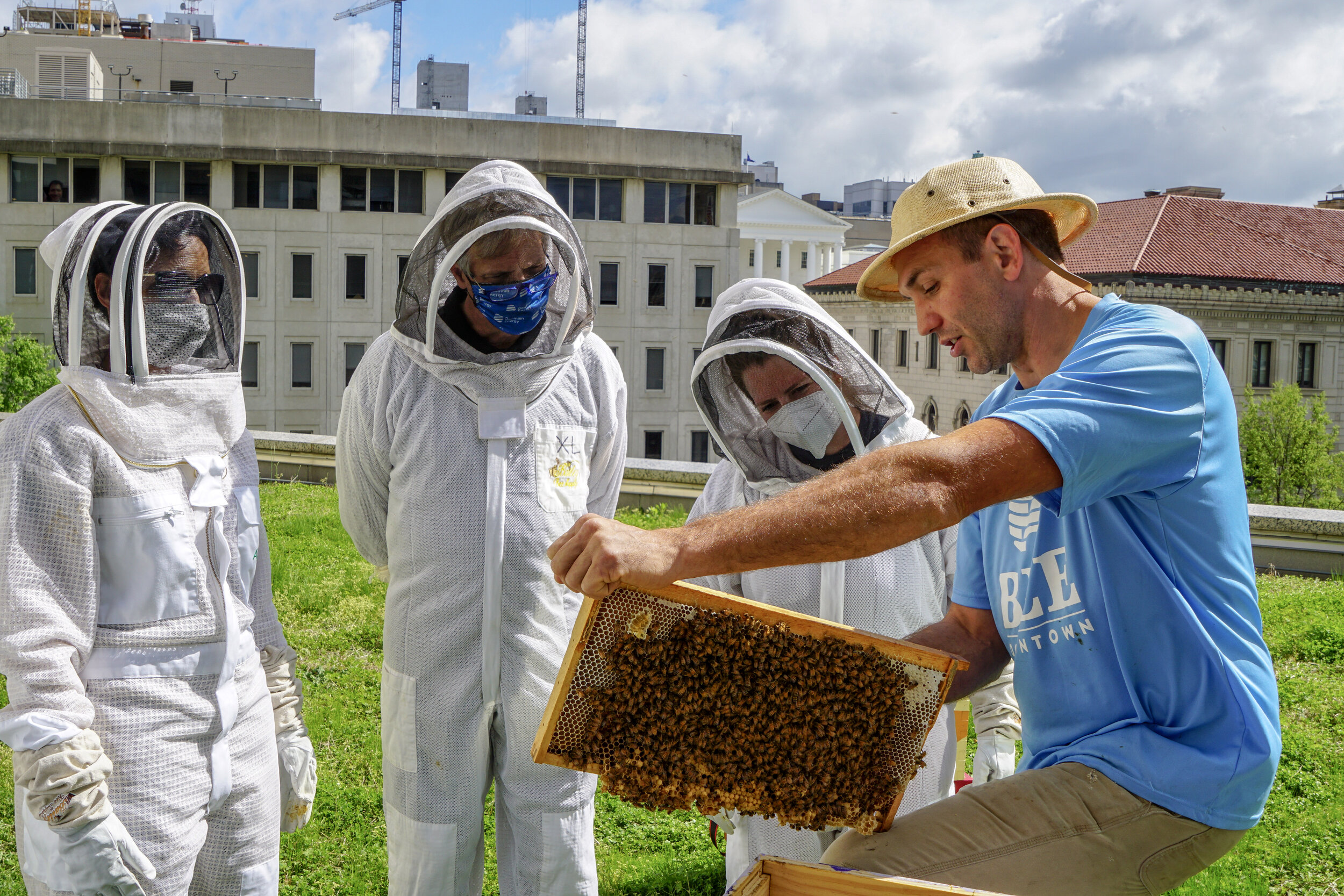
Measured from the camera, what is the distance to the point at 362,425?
3.59 metres

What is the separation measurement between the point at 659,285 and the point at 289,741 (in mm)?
38352

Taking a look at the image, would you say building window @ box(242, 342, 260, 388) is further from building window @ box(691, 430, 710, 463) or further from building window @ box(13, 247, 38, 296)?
building window @ box(691, 430, 710, 463)

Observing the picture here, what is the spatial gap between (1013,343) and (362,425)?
2.26 m

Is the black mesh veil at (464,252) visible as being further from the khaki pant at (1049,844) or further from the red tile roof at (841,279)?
the red tile roof at (841,279)

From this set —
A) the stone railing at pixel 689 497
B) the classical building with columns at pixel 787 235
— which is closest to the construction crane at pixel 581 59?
the classical building with columns at pixel 787 235

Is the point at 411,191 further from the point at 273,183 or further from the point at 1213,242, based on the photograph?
the point at 1213,242

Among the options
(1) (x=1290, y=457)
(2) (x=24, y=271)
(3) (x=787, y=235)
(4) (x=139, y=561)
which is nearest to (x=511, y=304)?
(4) (x=139, y=561)

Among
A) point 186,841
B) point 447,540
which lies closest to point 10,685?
point 186,841

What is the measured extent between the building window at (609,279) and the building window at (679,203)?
2.25 metres

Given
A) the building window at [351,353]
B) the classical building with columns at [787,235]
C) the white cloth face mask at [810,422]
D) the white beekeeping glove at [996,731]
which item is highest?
the classical building with columns at [787,235]

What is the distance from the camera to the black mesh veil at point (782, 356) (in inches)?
133

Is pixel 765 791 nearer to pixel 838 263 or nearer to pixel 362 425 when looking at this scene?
pixel 362 425

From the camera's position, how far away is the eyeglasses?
3.18 metres

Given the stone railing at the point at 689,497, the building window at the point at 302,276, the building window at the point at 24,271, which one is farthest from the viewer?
the building window at the point at 302,276
